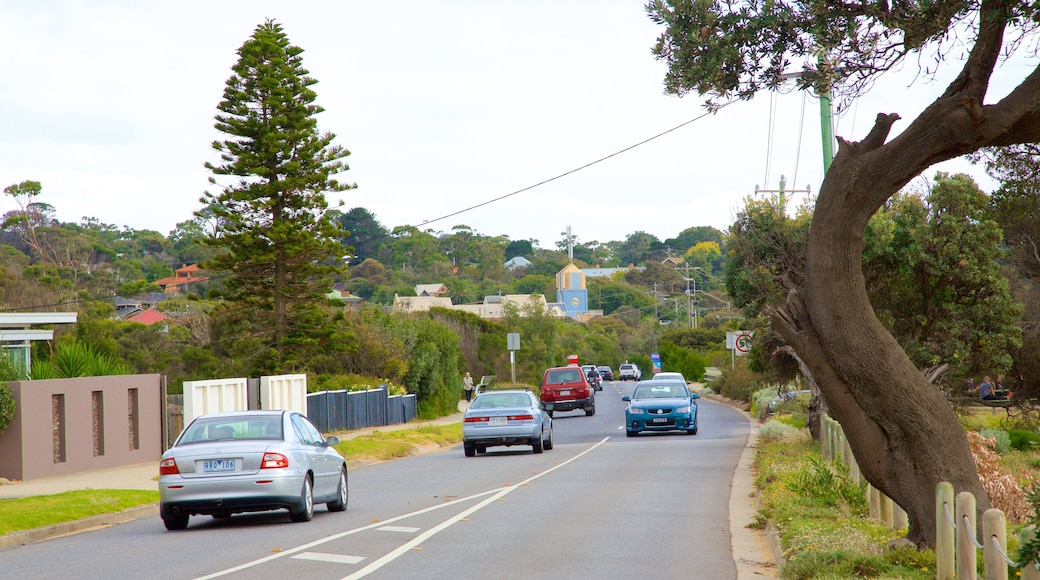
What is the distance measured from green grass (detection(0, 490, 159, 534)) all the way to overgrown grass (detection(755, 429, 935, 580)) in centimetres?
874

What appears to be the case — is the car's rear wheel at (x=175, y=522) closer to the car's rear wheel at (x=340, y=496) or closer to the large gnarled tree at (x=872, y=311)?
the car's rear wheel at (x=340, y=496)

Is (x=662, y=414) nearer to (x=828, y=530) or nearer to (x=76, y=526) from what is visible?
(x=76, y=526)

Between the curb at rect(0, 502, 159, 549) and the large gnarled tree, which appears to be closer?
the large gnarled tree

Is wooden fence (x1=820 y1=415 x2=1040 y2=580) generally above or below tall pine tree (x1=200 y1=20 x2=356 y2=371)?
below

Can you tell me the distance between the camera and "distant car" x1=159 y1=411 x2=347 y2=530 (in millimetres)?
12594

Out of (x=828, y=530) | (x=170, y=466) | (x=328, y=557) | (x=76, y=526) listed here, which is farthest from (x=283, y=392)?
(x=828, y=530)

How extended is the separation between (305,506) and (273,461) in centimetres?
89

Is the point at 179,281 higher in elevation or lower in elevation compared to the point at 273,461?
higher

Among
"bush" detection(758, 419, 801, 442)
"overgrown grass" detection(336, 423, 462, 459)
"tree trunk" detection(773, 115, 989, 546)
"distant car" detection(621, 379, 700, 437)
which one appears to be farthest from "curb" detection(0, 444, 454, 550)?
"distant car" detection(621, 379, 700, 437)

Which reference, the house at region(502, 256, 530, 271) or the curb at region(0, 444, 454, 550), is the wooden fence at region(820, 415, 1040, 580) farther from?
the house at region(502, 256, 530, 271)

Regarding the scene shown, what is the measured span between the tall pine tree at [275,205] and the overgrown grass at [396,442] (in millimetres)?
6036

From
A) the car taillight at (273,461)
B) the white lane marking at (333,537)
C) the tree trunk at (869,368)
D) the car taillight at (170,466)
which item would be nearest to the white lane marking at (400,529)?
the white lane marking at (333,537)

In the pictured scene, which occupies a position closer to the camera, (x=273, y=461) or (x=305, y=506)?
(x=273, y=461)

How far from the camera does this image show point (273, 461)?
41.9ft
